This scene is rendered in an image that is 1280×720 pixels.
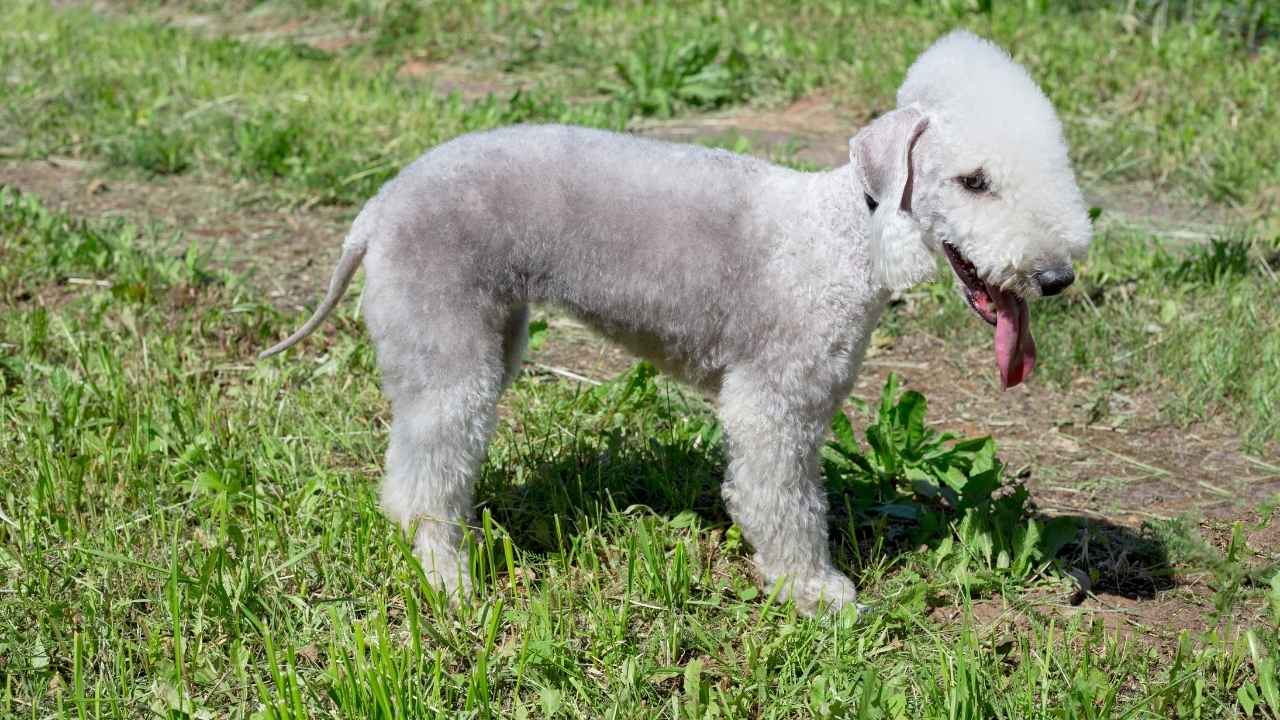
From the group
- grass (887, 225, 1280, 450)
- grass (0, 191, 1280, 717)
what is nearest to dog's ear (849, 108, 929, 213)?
grass (0, 191, 1280, 717)

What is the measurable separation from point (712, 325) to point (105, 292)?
266 centimetres

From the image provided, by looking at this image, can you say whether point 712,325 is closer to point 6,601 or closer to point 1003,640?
point 1003,640

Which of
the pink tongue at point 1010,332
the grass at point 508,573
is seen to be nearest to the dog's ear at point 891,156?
the pink tongue at point 1010,332

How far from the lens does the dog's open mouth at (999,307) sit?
2.84 meters

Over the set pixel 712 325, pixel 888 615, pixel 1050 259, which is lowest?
pixel 888 615

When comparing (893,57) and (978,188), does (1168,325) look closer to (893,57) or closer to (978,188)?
(978,188)

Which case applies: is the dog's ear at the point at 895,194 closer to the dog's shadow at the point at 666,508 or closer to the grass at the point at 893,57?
the dog's shadow at the point at 666,508

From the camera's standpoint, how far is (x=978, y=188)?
2.74 metres

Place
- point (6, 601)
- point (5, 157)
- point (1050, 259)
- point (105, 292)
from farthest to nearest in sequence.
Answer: point (5, 157) < point (105, 292) < point (6, 601) < point (1050, 259)

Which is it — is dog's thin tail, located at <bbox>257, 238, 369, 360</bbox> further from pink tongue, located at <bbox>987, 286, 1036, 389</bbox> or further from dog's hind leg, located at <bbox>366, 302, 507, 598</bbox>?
pink tongue, located at <bbox>987, 286, 1036, 389</bbox>

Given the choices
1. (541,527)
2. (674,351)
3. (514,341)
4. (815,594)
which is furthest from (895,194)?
(541,527)

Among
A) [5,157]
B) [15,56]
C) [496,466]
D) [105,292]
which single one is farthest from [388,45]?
[496,466]

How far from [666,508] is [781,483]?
609mm

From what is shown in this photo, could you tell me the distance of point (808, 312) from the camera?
3006mm
